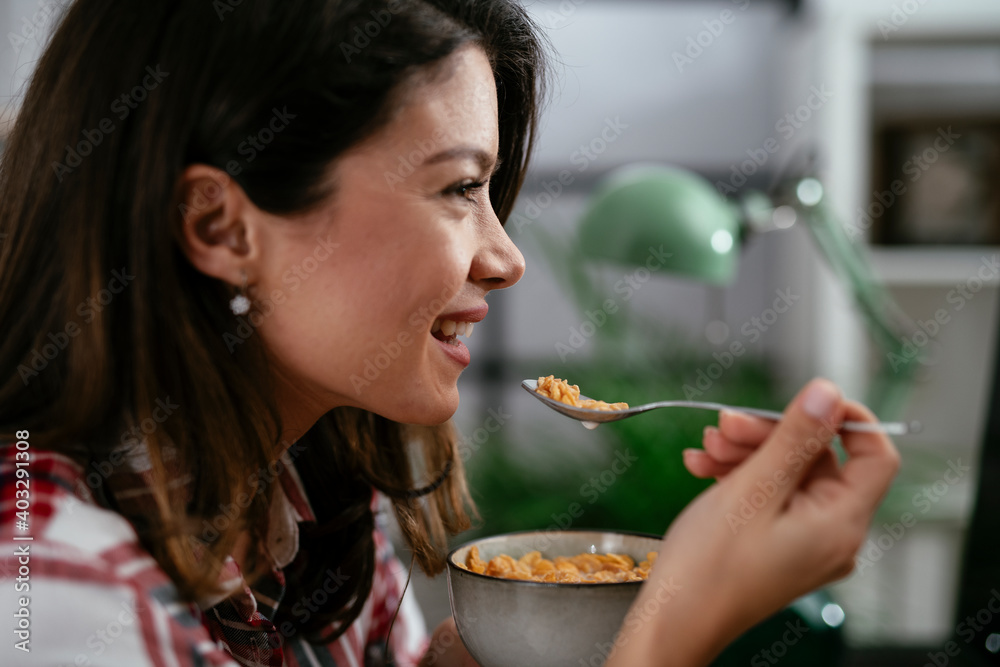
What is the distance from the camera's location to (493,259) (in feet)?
2.27

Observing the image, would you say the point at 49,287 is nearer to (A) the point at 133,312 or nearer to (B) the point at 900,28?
(A) the point at 133,312

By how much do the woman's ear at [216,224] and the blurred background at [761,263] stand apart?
75cm

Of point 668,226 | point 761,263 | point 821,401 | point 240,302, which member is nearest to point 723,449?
point 821,401

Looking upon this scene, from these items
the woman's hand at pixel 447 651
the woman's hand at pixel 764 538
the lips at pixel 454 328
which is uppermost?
the lips at pixel 454 328

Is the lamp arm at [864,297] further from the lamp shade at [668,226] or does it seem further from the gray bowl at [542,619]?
the gray bowl at [542,619]

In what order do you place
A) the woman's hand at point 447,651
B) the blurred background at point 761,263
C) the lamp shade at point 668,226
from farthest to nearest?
1. the blurred background at point 761,263
2. the lamp shade at point 668,226
3. the woman's hand at point 447,651

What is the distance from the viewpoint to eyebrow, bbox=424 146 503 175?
629mm

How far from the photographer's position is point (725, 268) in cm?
127

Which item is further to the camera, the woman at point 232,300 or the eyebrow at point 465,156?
the eyebrow at point 465,156

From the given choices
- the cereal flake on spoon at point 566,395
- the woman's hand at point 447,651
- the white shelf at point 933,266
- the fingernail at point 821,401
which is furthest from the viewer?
the white shelf at point 933,266

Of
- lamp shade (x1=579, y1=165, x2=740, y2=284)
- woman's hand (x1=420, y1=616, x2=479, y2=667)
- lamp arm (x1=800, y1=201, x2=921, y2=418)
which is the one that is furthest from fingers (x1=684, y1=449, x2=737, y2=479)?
lamp arm (x1=800, y1=201, x2=921, y2=418)

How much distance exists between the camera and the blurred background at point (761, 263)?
1900mm

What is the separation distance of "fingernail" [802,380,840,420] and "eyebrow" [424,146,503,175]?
0.32 metres

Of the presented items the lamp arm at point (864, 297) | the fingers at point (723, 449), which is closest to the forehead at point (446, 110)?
the fingers at point (723, 449)
